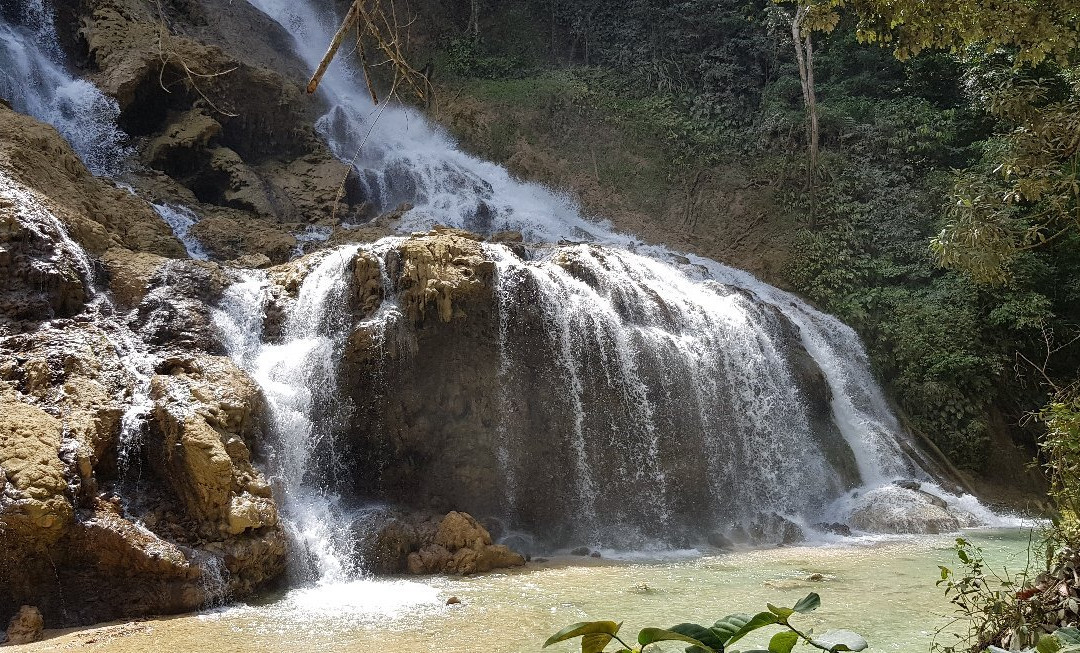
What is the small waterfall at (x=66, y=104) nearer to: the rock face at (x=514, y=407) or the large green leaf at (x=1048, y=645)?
the rock face at (x=514, y=407)

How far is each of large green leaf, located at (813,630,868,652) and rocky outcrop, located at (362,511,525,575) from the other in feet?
27.4

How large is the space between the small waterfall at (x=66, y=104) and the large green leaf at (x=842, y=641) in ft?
57.1

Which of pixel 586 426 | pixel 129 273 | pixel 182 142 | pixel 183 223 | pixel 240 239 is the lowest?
pixel 586 426

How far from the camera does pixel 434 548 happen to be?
9500 millimetres

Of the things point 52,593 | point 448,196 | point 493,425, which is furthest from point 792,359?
point 52,593

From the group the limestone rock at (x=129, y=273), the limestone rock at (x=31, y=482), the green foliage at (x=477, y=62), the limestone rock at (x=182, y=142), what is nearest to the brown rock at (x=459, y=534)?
the limestone rock at (x=31, y=482)

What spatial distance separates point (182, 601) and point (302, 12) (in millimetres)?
22130

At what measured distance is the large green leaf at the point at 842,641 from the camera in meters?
1.23

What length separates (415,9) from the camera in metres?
25.9

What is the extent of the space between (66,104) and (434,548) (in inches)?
507

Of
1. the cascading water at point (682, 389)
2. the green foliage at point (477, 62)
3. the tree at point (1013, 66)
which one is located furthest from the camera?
the green foliage at point (477, 62)

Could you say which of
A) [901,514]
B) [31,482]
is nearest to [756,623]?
[31,482]

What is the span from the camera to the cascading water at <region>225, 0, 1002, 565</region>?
470 inches

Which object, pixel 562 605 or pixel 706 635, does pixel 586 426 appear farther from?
pixel 706 635
